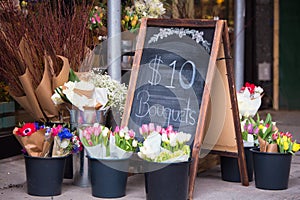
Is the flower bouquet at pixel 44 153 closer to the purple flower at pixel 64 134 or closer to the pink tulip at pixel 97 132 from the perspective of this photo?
the purple flower at pixel 64 134

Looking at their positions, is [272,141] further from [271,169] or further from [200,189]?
[200,189]

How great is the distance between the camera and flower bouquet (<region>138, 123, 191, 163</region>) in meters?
4.88

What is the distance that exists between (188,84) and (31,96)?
1.30 metres

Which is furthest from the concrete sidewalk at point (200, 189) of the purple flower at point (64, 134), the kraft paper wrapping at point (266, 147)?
the purple flower at point (64, 134)

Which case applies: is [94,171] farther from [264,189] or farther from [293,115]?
[293,115]

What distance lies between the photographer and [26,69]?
5.80 m

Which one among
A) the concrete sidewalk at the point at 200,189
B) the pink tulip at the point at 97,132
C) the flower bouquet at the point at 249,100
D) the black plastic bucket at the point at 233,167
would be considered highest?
the flower bouquet at the point at 249,100

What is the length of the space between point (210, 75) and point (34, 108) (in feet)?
4.93

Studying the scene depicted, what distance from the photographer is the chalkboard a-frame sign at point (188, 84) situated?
5344 millimetres

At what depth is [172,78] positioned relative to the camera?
546cm

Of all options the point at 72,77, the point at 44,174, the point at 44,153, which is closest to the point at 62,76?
the point at 72,77

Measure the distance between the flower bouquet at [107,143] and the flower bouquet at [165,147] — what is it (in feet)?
0.47

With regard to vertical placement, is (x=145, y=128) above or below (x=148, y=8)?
below

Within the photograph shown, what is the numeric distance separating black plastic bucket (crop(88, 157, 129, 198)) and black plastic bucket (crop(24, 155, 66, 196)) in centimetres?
25
